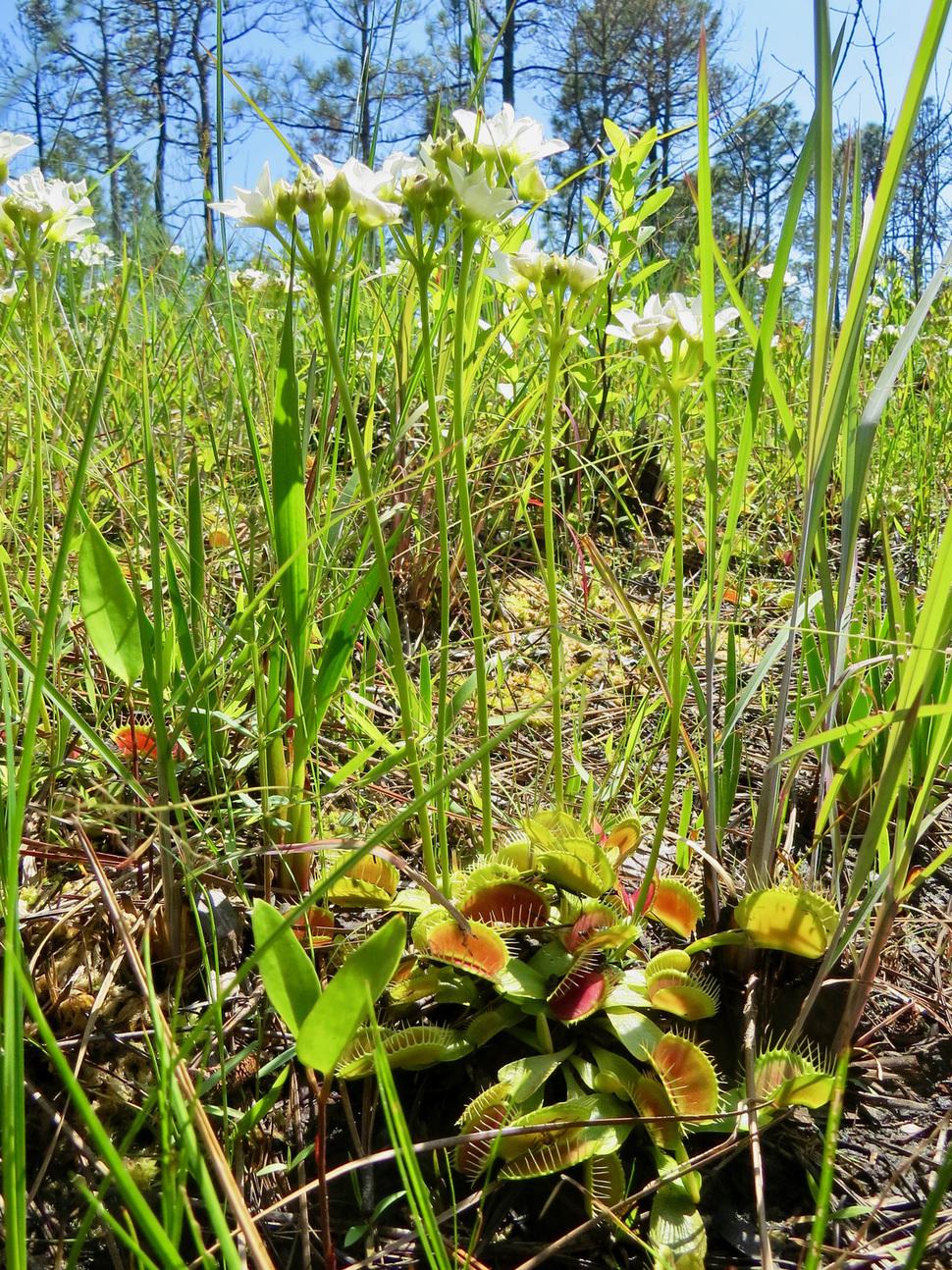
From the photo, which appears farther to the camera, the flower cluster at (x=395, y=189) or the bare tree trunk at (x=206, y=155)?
the bare tree trunk at (x=206, y=155)

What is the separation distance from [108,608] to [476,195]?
18.3 inches

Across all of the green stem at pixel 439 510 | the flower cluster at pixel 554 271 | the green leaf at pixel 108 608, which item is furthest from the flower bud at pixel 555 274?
the green leaf at pixel 108 608

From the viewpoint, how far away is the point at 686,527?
1.83 meters

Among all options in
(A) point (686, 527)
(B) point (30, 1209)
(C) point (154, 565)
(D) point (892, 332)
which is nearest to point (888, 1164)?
(B) point (30, 1209)

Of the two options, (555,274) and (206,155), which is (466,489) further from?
(206,155)

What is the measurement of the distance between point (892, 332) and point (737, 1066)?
94.6 inches

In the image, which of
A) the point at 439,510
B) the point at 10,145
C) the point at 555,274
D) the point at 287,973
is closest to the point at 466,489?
the point at 439,510

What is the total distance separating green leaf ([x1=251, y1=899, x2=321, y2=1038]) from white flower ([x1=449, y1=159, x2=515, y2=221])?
52cm

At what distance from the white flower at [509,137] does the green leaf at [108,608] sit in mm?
465

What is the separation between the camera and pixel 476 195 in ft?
2.03

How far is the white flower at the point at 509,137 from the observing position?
26.7 inches

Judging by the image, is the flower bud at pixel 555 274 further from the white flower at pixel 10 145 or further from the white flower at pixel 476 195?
the white flower at pixel 10 145

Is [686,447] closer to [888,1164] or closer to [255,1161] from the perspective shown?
[888,1164]

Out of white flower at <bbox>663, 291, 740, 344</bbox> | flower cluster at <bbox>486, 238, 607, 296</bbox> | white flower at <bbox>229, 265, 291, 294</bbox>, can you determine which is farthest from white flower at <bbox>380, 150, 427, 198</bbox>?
white flower at <bbox>229, 265, 291, 294</bbox>
